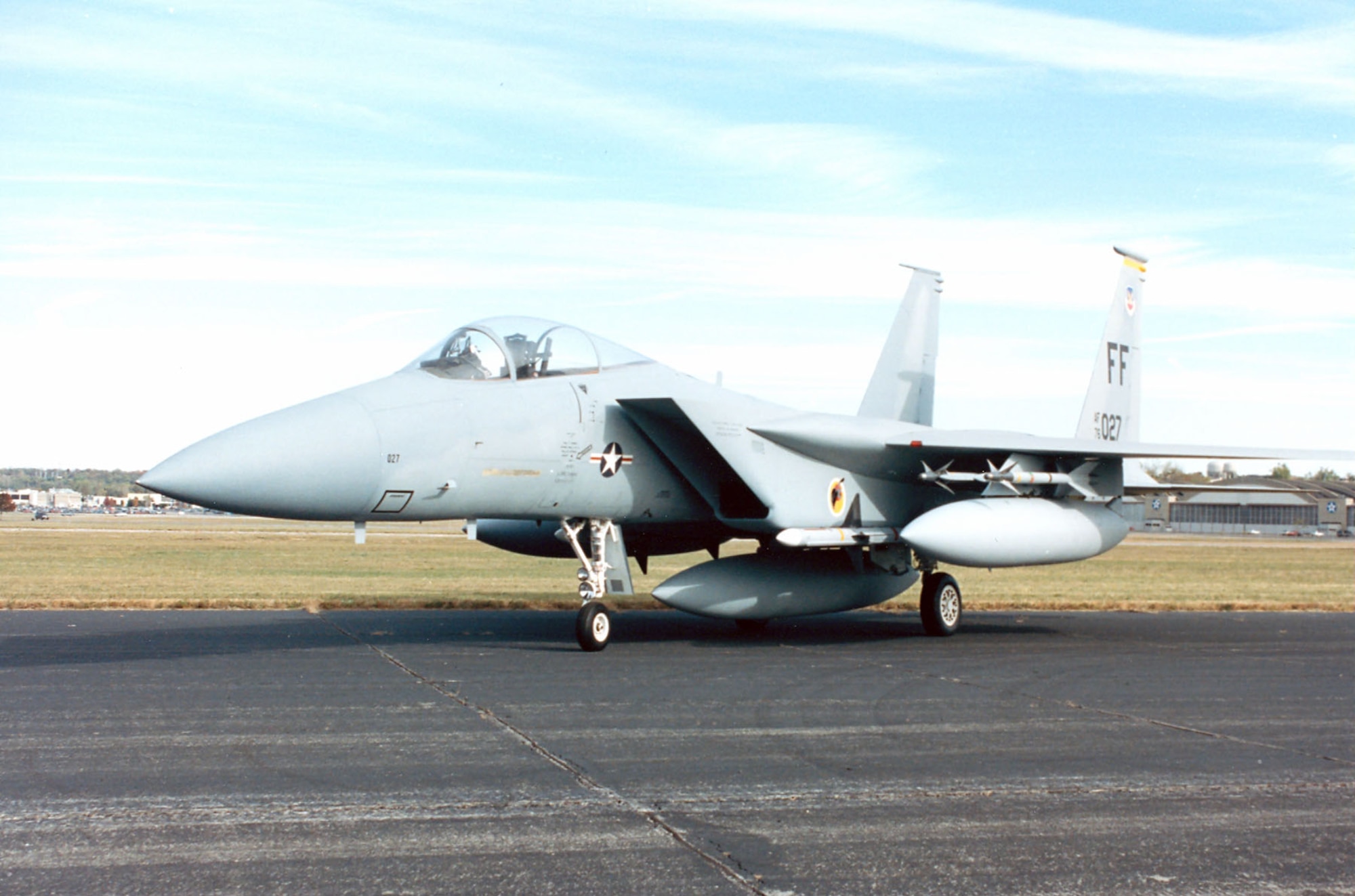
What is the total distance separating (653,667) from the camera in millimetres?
10430

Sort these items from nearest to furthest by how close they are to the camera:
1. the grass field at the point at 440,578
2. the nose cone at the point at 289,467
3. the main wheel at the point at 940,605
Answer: the nose cone at the point at 289,467, the main wheel at the point at 940,605, the grass field at the point at 440,578

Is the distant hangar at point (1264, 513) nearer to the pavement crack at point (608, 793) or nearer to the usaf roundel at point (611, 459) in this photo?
the usaf roundel at point (611, 459)

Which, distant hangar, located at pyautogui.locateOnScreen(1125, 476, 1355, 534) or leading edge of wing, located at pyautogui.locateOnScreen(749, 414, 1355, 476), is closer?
leading edge of wing, located at pyautogui.locateOnScreen(749, 414, 1355, 476)

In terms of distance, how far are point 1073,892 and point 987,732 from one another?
3214mm

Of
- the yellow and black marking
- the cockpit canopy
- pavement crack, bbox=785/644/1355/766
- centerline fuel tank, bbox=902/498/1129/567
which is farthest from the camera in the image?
the yellow and black marking

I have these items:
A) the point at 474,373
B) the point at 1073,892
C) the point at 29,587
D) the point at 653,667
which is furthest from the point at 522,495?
the point at 29,587

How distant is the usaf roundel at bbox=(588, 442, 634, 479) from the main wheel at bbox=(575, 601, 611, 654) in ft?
4.34

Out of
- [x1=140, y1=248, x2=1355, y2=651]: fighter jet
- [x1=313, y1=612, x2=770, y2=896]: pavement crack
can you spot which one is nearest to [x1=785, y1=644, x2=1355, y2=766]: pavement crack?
[x1=140, y1=248, x2=1355, y2=651]: fighter jet

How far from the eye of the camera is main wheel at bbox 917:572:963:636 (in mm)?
14336

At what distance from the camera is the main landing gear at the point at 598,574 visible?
1134 cm

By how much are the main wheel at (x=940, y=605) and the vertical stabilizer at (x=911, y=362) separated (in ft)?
10.7

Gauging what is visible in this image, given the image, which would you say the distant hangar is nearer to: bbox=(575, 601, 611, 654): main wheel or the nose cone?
bbox=(575, 601, 611, 654): main wheel

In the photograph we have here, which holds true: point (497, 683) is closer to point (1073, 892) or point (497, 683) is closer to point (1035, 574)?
point (1073, 892)

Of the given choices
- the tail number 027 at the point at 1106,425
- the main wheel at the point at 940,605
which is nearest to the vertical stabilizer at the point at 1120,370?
the tail number 027 at the point at 1106,425
